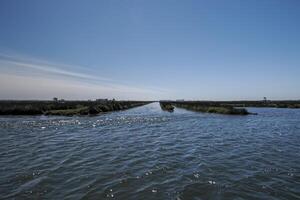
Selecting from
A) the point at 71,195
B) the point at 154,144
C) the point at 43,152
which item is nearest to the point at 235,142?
the point at 154,144

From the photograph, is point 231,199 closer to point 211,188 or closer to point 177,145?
point 211,188

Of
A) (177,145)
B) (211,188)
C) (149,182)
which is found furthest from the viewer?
(177,145)

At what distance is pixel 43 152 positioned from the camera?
16.7 metres

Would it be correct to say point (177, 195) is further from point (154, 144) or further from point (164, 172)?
point (154, 144)

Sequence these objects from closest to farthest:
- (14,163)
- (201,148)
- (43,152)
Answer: (14,163) < (43,152) < (201,148)

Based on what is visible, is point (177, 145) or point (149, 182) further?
point (177, 145)

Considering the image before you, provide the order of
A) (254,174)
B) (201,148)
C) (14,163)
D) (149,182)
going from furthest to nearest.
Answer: (201,148)
(14,163)
(254,174)
(149,182)

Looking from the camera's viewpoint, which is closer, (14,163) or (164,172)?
(164,172)

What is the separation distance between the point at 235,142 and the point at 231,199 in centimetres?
1235

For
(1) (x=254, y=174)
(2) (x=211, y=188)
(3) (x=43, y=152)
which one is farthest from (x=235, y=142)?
(3) (x=43, y=152)

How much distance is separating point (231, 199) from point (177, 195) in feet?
5.63

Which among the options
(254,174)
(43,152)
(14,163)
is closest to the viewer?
(254,174)

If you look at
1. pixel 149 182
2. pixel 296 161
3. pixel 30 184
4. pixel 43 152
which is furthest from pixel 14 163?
pixel 296 161

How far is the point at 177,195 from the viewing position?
934 cm
